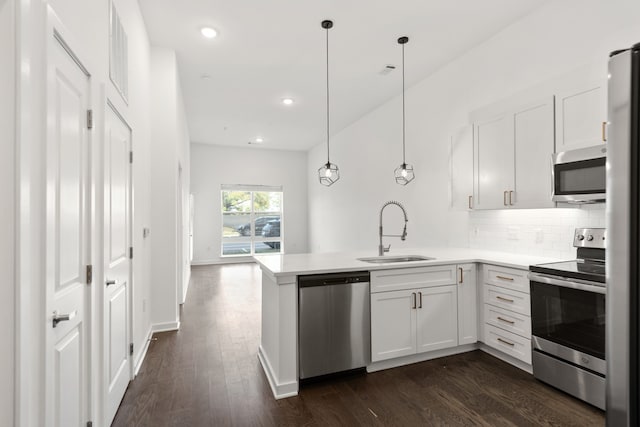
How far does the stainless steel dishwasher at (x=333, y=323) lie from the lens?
247cm

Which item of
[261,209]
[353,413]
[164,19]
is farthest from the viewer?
[261,209]

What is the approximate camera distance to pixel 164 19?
10.6 feet

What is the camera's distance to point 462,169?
3.63 m

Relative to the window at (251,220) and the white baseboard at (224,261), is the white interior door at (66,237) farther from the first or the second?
the window at (251,220)

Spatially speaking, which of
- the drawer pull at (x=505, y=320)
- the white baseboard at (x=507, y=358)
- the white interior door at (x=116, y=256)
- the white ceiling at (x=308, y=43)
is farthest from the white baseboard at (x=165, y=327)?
the drawer pull at (x=505, y=320)

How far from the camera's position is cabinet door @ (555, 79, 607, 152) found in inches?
92.7

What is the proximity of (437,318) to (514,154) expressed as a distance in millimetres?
1622

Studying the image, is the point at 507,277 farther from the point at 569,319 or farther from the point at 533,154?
the point at 533,154

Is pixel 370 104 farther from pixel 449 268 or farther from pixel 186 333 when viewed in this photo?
pixel 186 333

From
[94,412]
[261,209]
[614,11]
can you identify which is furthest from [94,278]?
[261,209]

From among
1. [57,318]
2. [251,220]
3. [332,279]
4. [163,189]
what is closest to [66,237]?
[57,318]

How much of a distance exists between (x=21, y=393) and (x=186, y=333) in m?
2.81

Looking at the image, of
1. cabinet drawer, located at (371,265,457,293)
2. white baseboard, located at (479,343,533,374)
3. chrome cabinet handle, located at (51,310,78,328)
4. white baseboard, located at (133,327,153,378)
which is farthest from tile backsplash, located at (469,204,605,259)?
white baseboard, located at (133,327,153,378)

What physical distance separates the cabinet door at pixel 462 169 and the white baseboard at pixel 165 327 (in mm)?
3455
